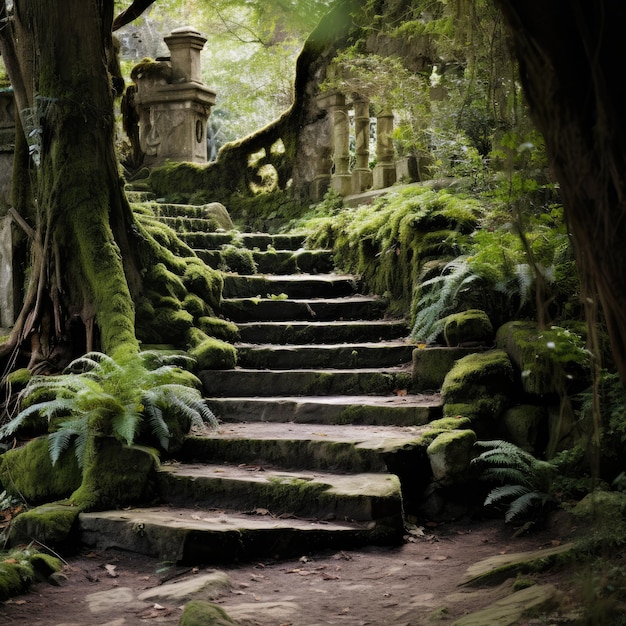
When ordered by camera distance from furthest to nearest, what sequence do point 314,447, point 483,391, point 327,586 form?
point 483,391 < point 314,447 < point 327,586

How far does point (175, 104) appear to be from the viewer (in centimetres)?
1469

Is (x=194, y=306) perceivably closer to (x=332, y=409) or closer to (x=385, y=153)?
(x=332, y=409)

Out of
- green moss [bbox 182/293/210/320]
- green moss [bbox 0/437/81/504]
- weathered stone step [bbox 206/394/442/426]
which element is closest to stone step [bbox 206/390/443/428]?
weathered stone step [bbox 206/394/442/426]

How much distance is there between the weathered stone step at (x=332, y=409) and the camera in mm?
6719

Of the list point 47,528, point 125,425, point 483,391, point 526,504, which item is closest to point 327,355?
point 483,391

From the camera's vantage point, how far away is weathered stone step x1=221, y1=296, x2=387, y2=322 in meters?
9.23

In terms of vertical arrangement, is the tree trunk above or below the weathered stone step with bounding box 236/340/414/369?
above

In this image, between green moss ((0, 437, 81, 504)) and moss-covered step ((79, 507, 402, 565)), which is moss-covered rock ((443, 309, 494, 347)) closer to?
moss-covered step ((79, 507, 402, 565))

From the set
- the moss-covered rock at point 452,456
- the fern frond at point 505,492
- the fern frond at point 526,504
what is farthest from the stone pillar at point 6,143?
the fern frond at point 526,504

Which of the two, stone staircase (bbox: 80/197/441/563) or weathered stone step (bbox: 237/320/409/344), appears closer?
stone staircase (bbox: 80/197/441/563)

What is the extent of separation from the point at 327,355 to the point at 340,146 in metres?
5.92

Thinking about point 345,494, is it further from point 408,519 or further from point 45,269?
point 45,269

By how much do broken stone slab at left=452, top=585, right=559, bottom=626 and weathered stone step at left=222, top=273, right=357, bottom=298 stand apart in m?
6.30

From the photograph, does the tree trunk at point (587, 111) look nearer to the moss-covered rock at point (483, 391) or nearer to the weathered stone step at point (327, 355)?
the moss-covered rock at point (483, 391)
